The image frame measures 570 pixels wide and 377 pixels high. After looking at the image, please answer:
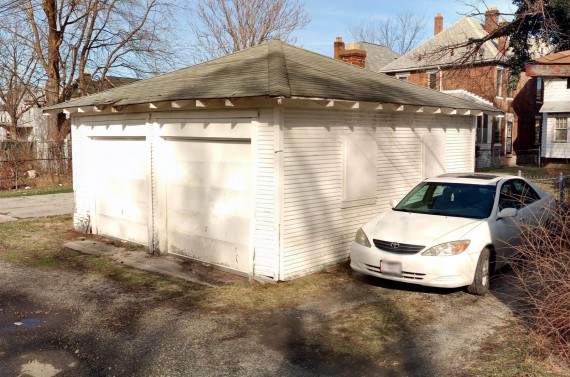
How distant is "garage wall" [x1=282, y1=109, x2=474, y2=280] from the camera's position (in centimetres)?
798

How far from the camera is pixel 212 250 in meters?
8.89

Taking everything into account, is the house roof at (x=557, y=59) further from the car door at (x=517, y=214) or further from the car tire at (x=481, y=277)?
the car tire at (x=481, y=277)

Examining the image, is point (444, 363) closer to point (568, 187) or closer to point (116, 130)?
point (116, 130)

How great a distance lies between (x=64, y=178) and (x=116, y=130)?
13.8m

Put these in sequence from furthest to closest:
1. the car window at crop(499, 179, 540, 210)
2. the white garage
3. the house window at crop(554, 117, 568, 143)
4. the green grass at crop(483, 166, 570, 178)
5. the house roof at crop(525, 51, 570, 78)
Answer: the house window at crop(554, 117, 568, 143) → the green grass at crop(483, 166, 570, 178) → the white garage → the car window at crop(499, 179, 540, 210) → the house roof at crop(525, 51, 570, 78)

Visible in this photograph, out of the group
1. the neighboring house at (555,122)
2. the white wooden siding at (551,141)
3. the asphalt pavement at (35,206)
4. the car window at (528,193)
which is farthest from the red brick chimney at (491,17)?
the asphalt pavement at (35,206)

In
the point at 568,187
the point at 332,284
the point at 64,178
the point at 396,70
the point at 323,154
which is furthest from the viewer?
the point at 396,70

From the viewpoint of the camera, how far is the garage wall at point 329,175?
26.2ft

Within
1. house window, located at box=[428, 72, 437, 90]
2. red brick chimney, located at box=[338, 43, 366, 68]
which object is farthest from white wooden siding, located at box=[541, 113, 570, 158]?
red brick chimney, located at box=[338, 43, 366, 68]

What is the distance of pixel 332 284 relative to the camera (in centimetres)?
790

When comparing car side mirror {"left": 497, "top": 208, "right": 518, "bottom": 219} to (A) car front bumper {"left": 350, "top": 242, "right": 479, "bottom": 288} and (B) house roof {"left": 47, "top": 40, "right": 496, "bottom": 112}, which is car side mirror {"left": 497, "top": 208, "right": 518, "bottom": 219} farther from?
(B) house roof {"left": 47, "top": 40, "right": 496, "bottom": 112}

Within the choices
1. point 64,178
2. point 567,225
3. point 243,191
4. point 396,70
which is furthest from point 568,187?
point 396,70

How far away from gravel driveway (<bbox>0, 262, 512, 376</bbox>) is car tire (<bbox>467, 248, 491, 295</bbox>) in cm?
12

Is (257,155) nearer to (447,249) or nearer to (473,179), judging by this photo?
(447,249)
